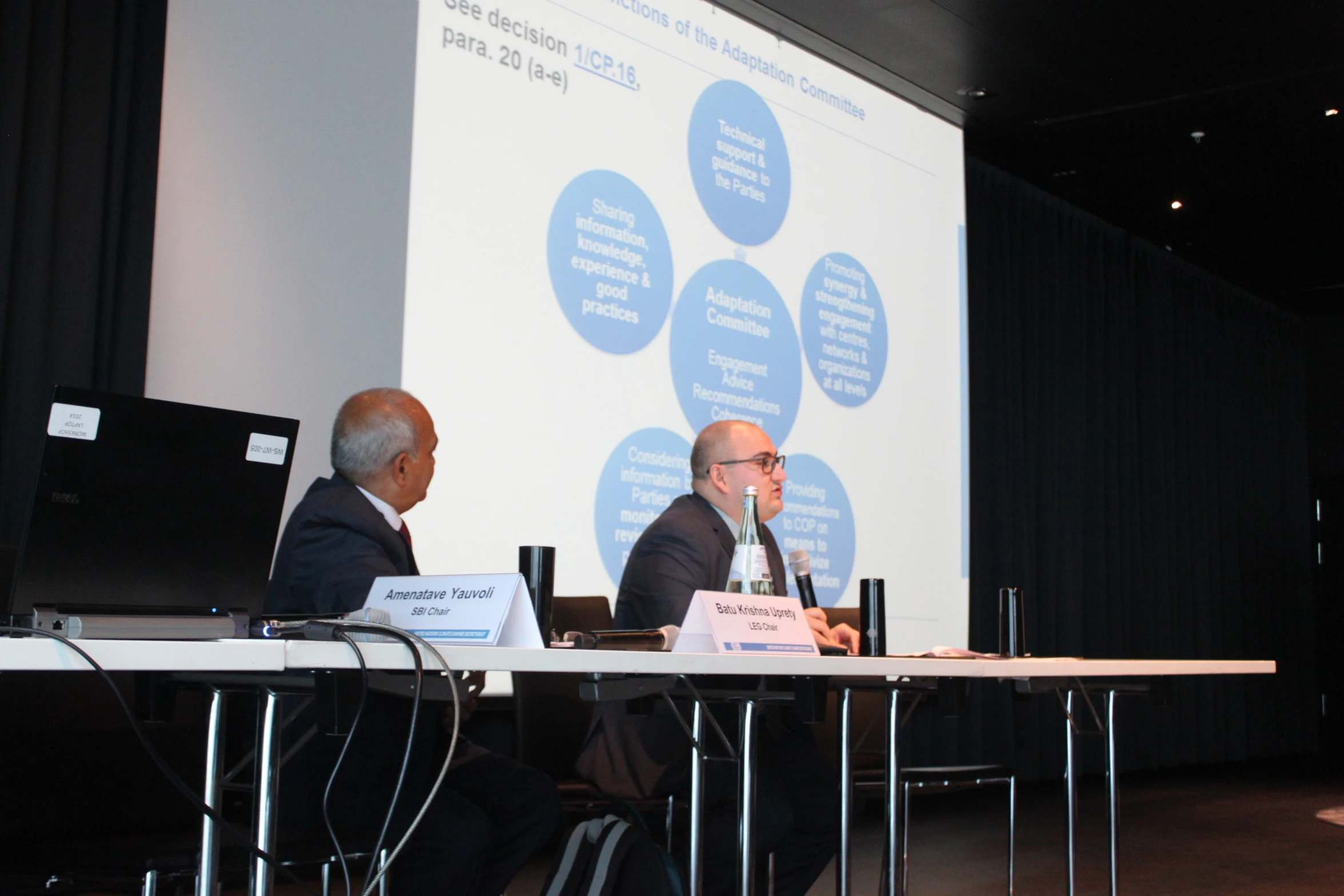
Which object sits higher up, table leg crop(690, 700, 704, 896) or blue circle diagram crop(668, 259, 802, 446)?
blue circle diagram crop(668, 259, 802, 446)

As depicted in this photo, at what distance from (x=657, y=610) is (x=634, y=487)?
4.10ft

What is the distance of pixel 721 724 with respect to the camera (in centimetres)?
260

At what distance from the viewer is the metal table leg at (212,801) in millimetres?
1487

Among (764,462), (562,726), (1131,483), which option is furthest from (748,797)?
(1131,483)

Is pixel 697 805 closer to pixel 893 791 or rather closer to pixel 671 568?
pixel 893 791

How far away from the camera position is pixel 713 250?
4.12 m

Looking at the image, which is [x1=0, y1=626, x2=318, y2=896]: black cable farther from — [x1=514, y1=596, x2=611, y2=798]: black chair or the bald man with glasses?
[x1=514, y1=596, x2=611, y2=798]: black chair

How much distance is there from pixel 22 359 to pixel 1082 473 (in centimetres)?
546

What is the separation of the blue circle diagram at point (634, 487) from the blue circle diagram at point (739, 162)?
78 centimetres

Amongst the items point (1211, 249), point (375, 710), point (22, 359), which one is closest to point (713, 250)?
point (22, 359)

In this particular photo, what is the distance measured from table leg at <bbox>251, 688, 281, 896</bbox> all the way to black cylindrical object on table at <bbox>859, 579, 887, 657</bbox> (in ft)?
3.68

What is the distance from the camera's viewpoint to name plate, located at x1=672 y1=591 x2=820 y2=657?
5.87 ft

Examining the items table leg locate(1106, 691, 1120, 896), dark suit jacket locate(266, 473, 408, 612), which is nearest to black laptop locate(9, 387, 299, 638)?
dark suit jacket locate(266, 473, 408, 612)

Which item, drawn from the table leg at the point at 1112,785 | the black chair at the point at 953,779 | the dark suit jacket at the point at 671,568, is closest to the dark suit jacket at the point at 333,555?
the dark suit jacket at the point at 671,568
